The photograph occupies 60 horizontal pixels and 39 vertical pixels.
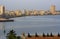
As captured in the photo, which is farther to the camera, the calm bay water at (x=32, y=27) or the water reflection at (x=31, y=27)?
the water reflection at (x=31, y=27)

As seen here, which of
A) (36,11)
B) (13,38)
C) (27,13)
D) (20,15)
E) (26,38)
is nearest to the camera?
(13,38)

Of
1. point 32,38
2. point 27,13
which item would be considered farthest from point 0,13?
point 32,38

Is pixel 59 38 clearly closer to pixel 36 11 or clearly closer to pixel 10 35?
pixel 10 35

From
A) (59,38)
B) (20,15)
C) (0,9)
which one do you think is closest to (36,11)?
(20,15)

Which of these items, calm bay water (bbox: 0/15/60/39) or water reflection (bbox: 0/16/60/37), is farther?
water reflection (bbox: 0/16/60/37)

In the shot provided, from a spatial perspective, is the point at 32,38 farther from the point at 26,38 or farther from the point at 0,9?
the point at 0,9

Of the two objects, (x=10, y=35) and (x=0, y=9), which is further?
(x=0, y=9)

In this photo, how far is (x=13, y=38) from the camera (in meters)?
5.60

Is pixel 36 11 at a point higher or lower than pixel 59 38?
lower

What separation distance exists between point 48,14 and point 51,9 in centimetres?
295

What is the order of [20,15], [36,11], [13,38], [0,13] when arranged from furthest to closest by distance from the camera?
[36,11], [20,15], [0,13], [13,38]

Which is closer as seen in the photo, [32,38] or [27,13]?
[32,38]

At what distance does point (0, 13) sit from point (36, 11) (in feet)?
64.8

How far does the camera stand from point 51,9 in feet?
214
